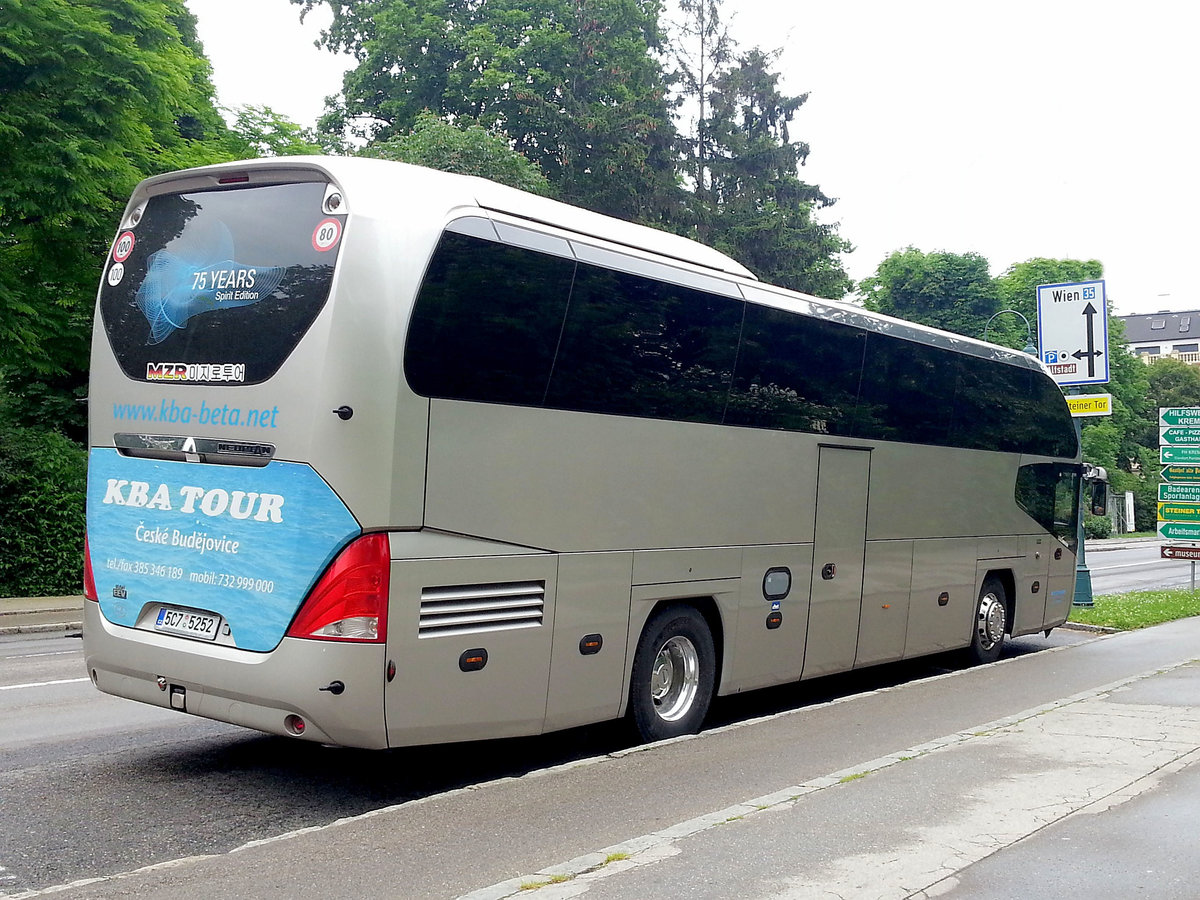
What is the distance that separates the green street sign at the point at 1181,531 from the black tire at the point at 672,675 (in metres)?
16.4

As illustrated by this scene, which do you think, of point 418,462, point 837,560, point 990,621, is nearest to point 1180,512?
point 990,621

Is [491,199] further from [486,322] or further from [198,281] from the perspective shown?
[198,281]

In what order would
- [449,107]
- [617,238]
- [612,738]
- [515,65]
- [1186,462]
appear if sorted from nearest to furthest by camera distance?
[617,238], [612,738], [1186,462], [515,65], [449,107]

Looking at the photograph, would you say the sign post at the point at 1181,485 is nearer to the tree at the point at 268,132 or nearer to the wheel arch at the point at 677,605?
the wheel arch at the point at 677,605

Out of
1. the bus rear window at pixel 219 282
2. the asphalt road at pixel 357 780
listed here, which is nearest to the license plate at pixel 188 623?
the asphalt road at pixel 357 780

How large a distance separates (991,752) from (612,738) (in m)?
2.79

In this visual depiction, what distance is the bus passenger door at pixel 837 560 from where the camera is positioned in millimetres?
10352

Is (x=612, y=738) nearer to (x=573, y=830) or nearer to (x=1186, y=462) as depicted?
(x=573, y=830)

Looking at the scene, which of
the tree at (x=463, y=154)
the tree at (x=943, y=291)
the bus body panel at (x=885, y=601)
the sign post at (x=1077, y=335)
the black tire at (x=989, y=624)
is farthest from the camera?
the tree at (x=943, y=291)

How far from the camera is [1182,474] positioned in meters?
22.4

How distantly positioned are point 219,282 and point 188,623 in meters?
1.94

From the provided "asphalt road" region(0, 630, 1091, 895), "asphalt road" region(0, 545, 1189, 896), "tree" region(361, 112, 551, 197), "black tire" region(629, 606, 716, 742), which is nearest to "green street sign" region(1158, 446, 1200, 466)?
"asphalt road" region(0, 545, 1189, 896)

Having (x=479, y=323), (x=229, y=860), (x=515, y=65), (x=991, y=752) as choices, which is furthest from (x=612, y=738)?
(x=515, y=65)

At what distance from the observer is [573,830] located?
587 centimetres
